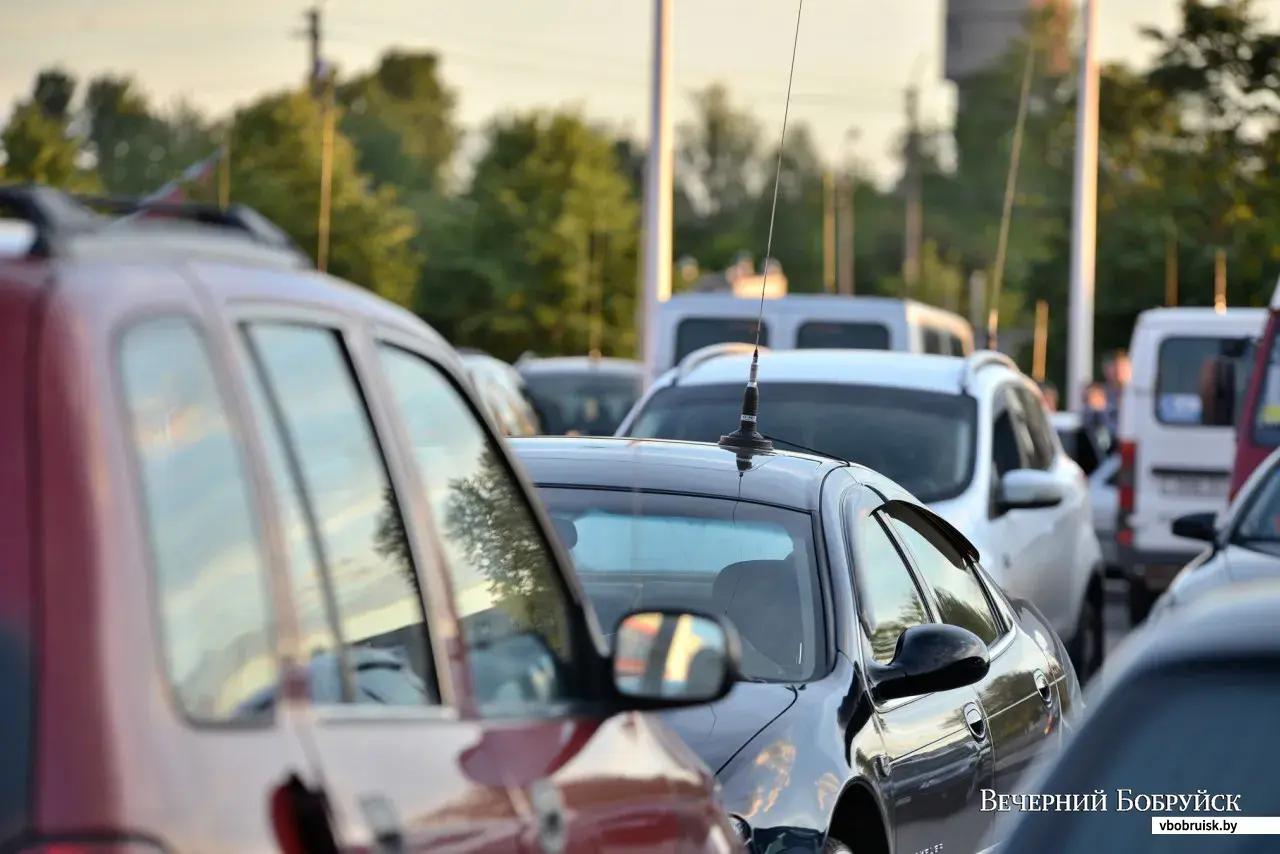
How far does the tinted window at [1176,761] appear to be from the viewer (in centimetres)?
296

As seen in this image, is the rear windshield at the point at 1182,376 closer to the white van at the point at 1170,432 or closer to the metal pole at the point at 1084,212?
the white van at the point at 1170,432

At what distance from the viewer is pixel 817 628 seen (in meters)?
5.69

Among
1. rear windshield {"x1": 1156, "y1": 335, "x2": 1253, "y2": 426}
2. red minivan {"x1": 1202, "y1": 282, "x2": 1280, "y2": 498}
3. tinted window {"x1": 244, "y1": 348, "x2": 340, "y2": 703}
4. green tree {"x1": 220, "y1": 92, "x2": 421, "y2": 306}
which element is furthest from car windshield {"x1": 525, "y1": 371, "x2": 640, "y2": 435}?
tinted window {"x1": 244, "y1": 348, "x2": 340, "y2": 703}

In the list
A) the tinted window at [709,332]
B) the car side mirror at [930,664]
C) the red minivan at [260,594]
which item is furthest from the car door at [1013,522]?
the red minivan at [260,594]

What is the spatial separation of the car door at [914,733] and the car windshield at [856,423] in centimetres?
352

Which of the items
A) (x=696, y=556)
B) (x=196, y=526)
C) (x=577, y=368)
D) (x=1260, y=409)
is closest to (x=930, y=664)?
(x=696, y=556)

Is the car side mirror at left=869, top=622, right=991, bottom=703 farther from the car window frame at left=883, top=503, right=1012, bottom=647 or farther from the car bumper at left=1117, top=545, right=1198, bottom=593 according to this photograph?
the car bumper at left=1117, top=545, right=1198, bottom=593

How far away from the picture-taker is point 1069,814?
9.97ft

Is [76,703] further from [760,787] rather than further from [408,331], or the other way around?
[760,787]

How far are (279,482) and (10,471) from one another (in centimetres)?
44

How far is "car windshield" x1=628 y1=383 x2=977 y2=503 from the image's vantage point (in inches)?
389

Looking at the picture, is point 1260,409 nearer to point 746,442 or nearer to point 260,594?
point 746,442

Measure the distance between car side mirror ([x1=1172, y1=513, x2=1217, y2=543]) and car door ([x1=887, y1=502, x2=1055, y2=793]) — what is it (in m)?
4.21

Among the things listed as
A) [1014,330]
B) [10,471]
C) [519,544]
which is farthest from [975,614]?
[1014,330]
